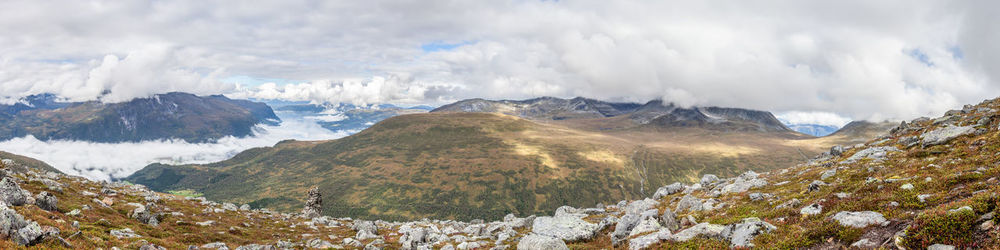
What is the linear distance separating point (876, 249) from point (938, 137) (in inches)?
1144

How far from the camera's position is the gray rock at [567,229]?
24.4 metres

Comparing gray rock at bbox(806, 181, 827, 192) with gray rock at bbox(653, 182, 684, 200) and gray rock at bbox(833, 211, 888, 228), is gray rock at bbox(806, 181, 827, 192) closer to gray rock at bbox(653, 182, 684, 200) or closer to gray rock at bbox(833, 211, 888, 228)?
gray rock at bbox(833, 211, 888, 228)

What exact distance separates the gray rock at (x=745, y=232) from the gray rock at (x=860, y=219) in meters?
2.47

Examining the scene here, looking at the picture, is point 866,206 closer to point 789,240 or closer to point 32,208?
point 789,240

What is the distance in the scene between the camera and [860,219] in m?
14.6

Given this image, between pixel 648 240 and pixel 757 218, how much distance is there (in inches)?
222

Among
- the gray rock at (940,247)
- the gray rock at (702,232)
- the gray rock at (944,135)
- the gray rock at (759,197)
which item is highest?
the gray rock at (944,135)

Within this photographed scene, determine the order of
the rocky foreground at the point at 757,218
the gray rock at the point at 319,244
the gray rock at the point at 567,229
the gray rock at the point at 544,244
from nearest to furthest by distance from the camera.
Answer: the rocky foreground at the point at 757,218 → the gray rock at the point at 544,244 → the gray rock at the point at 567,229 → the gray rock at the point at 319,244

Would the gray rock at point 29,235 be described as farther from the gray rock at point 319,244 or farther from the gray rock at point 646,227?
the gray rock at point 646,227

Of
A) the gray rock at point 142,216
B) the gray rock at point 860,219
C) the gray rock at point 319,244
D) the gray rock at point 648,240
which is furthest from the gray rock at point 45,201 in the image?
the gray rock at point 860,219

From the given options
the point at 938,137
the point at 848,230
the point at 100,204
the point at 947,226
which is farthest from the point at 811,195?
the point at 100,204

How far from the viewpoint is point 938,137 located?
95.7 feet

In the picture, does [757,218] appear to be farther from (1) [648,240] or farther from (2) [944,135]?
(2) [944,135]

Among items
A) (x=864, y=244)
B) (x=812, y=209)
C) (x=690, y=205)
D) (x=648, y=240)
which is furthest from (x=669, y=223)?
(x=864, y=244)
